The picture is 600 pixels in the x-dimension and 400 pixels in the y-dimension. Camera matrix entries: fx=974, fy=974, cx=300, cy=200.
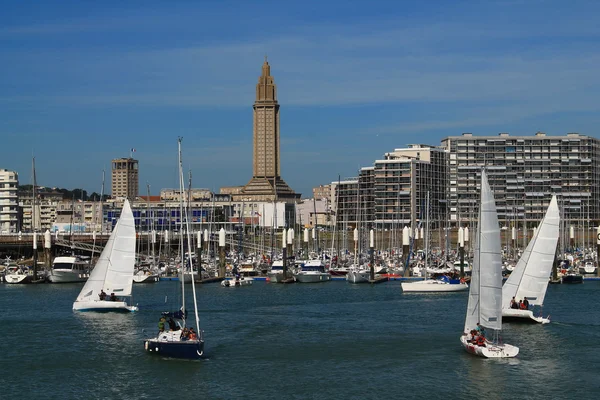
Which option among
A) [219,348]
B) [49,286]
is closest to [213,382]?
[219,348]

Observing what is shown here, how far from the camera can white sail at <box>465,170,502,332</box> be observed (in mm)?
47719

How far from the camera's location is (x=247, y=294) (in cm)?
8606

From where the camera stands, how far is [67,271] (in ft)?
324

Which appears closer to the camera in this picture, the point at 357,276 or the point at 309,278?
the point at 357,276

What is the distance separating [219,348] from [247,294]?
34.3 m

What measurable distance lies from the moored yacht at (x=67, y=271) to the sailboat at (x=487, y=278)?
59313 millimetres

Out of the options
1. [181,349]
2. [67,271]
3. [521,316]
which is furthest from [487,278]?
[67,271]

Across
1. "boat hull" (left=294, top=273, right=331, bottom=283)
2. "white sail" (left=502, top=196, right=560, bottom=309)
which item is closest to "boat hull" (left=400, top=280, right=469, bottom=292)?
"boat hull" (left=294, top=273, right=331, bottom=283)

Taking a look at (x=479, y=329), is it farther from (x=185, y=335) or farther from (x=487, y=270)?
(x=185, y=335)

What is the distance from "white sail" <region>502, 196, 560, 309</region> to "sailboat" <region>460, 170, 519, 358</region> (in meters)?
12.2

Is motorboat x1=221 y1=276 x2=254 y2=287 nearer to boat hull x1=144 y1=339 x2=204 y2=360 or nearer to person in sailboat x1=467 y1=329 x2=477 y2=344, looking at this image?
boat hull x1=144 y1=339 x2=204 y2=360

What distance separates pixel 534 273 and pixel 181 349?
24.4m

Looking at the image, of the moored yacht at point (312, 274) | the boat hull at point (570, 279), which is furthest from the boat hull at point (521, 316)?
the moored yacht at point (312, 274)

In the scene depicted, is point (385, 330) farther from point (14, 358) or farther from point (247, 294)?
point (247, 294)
